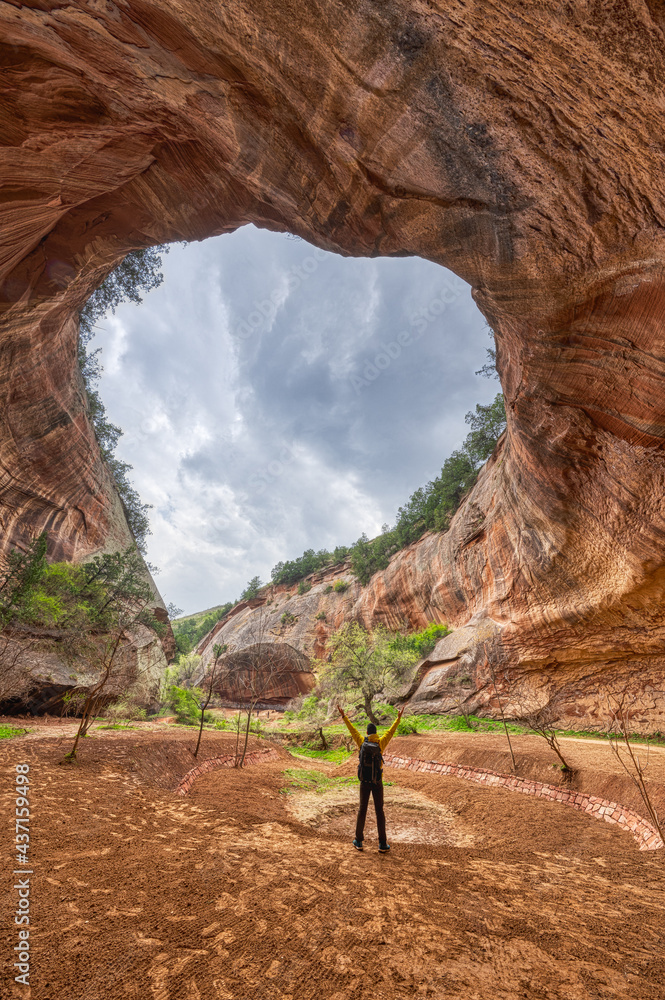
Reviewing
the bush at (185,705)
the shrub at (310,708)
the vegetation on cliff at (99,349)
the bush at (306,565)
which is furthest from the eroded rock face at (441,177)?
the bush at (306,565)

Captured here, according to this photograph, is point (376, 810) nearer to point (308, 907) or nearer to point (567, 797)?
point (308, 907)

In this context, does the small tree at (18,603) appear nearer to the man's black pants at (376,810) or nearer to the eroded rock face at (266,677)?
the man's black pants at (376,810)

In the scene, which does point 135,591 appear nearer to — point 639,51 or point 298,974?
point 298,974

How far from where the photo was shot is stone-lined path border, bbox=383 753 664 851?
7.15 meters

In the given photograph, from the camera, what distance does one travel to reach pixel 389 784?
40.2 ft

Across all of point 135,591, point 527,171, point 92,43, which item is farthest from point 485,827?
point 135,591

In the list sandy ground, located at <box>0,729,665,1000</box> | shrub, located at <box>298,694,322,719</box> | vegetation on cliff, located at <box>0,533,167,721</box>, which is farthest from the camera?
shrub, located at <box>298,694,322,719</box>

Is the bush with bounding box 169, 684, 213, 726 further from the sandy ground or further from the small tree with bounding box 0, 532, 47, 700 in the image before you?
the sandy ground

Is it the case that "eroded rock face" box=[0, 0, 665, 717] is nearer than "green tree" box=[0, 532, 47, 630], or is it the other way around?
"eroded rock face" box=[0, 0, 665, 717]

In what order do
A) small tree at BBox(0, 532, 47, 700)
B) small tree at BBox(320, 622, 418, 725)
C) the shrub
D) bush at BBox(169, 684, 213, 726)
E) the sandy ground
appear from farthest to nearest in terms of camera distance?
the shrub, bush at BBox(169, 684, 213, 726), small tree at BBox(320, 622, 418, 725), small tree at BBox(0, 532, 47, 700), the sandy ground

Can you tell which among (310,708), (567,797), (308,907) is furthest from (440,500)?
(308,907)

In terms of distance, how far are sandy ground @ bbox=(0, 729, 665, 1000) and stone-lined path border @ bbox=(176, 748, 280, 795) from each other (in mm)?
2185

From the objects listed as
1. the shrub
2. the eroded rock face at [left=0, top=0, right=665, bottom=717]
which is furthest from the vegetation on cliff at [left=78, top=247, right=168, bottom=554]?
the shrub

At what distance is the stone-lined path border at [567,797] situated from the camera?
715 cm
